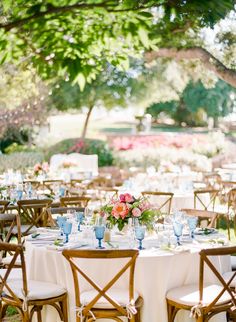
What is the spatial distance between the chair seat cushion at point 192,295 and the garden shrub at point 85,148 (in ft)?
48.8

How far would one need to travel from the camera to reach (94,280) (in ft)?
14.4

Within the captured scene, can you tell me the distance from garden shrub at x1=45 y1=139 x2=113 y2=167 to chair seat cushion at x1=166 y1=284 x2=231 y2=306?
1488cm

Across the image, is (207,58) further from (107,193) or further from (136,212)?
(136,212)

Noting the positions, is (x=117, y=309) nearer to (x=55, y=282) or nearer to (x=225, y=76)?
(x=55, y=282)

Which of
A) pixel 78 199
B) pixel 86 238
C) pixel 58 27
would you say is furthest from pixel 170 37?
pixel 58 27

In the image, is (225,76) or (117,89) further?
(117,89)

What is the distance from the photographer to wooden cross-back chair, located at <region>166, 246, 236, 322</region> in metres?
4.13

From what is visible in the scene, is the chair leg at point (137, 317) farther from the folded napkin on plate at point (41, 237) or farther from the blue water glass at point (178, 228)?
the folded napkin on plate at point (41, 237)

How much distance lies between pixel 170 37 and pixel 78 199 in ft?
13.9

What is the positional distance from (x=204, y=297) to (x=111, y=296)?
652mm

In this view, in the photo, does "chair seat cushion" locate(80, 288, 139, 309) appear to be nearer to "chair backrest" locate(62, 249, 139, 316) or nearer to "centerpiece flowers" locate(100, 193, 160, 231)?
"chair backrest" locate(62, 249, 139, 316)

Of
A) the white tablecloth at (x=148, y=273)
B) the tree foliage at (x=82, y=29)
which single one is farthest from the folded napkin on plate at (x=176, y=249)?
the tree foliage at (x=82, y=29)

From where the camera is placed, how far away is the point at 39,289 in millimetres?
4465

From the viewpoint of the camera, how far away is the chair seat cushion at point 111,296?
13.7 feet
